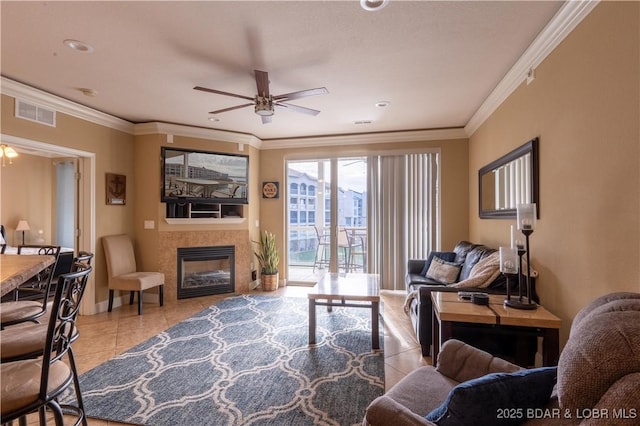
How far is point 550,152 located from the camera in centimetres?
231

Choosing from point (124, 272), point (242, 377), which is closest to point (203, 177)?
point (124, 272)

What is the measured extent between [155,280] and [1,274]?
9.55ft

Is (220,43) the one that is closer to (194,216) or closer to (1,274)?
(1,274)

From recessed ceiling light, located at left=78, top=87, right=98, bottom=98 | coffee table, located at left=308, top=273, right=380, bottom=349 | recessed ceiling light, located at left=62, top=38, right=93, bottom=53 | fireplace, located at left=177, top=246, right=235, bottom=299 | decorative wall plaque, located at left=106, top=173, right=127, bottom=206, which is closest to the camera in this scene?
recessed ceiling light, located at left=62, top=38, right=93, bottom=53

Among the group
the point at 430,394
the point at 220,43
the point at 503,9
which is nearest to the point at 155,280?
the point at 220,43

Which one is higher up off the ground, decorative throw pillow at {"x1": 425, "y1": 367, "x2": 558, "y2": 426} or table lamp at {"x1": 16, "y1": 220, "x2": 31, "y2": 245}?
table lamp at {"x1": 16, "y1": 220, "x2": 31, "y2": 245}

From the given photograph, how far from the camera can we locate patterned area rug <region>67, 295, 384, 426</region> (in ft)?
6.55

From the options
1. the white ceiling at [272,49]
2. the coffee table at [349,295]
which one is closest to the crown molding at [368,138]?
the white ceiling at [272,49]

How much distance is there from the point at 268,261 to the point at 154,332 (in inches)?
88.7

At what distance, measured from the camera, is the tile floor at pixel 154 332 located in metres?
2.69

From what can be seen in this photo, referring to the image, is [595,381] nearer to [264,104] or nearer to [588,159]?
[588,159]

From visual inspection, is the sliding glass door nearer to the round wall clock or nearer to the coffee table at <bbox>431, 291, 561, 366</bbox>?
the round wall clock

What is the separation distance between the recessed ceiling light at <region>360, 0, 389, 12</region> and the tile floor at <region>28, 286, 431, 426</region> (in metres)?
2.73

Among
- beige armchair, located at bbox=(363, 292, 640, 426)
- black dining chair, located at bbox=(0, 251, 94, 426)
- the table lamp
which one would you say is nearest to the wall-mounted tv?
black dining chair, located at bbox=(0, 251, 94, 426)
